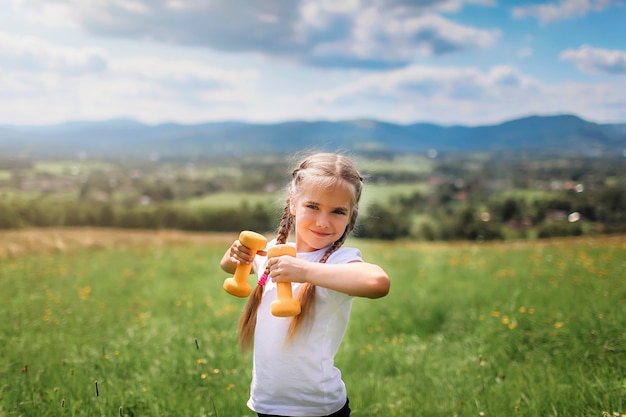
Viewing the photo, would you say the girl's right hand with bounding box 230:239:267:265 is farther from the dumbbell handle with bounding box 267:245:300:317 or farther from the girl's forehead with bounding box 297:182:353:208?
the girl's forehead with bounding box 297:182:353:208

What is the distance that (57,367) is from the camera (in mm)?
4301

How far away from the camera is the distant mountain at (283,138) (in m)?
22.9

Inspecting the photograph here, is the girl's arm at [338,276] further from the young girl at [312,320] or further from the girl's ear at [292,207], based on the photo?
the girl's ear at [292,207]

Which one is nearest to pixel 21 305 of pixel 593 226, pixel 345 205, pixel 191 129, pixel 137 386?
pixel 137 386

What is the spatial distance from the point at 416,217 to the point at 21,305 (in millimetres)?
22438

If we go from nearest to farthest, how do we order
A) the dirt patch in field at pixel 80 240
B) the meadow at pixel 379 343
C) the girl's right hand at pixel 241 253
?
the girl's right hand at pixel 241 253 → the meadow at pixel 379 343 → the dirt patch in field at pixel 80 240

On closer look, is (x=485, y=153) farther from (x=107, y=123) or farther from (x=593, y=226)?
(x=107, y=123)

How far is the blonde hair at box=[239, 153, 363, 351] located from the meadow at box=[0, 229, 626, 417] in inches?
34.6

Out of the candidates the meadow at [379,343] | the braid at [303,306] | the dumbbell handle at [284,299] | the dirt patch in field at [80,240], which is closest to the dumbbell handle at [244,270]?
the dumbbell handle at [284,299]

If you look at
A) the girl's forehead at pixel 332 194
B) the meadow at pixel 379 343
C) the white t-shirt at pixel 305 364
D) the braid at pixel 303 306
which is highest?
the girl's forehead at pixel 332 194

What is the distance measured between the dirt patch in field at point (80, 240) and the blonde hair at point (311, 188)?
1057 cm

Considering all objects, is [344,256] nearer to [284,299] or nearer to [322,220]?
[322,220]

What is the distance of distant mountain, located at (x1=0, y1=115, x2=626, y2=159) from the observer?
22.9 metres

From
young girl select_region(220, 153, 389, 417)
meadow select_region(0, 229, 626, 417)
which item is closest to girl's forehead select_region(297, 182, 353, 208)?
young girl select_region(220, 153, 389, 417)
